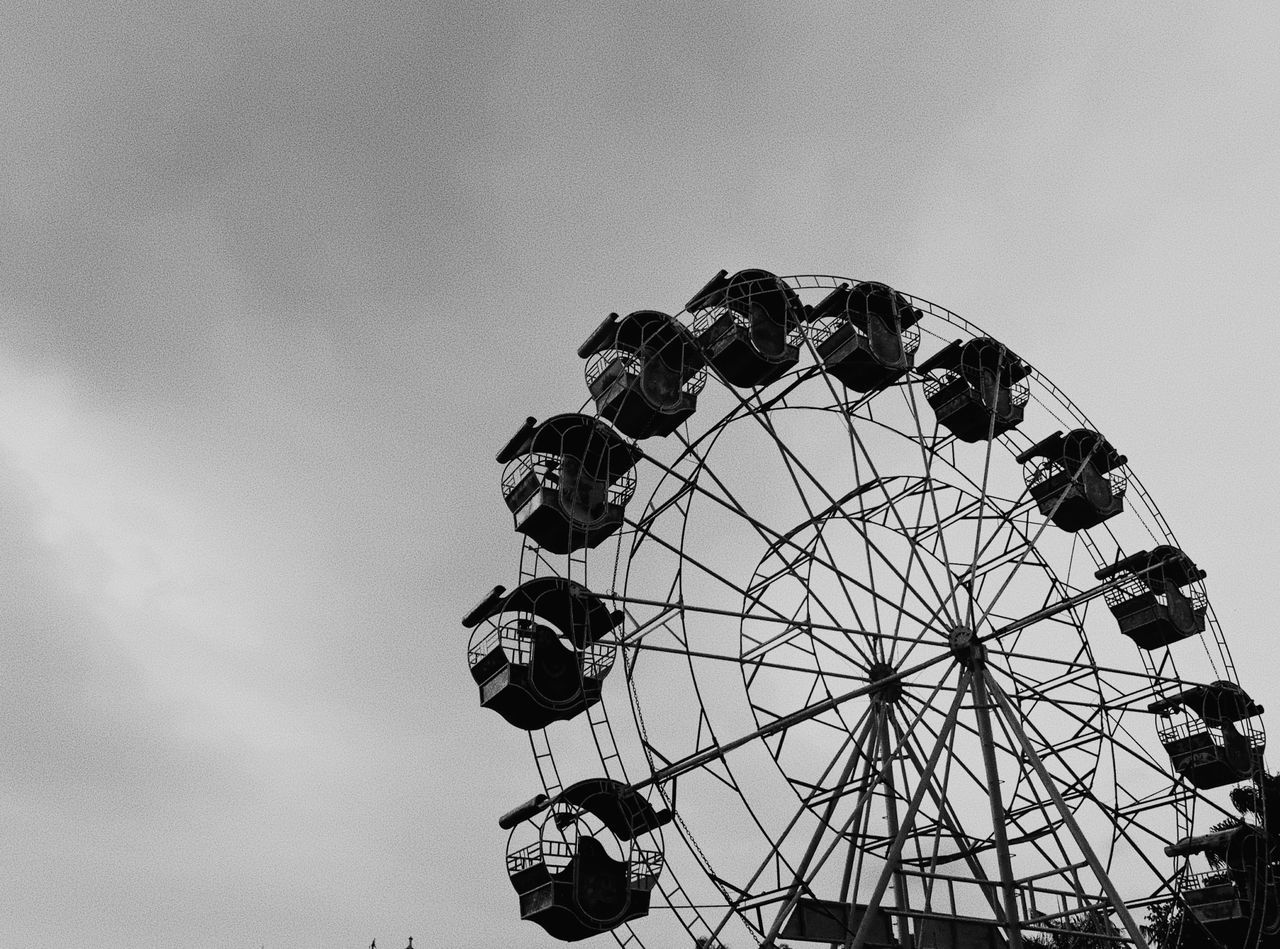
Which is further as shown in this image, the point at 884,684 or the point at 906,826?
the point at 884,684

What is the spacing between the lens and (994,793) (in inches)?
673

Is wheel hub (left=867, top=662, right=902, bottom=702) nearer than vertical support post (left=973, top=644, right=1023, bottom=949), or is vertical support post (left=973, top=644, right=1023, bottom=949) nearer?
vertical support post (left=973, top=644, right=1023, bottom=949)

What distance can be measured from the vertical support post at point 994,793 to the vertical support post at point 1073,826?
0.31 m

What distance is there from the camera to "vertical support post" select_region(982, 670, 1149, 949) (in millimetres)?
14867

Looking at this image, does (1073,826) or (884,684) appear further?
(884,684)

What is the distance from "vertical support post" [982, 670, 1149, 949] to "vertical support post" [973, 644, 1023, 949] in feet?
1.03

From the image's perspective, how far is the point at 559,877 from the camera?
16.1 m

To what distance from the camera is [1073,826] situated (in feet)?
52.9

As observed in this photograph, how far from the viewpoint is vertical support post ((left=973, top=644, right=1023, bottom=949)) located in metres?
16.3

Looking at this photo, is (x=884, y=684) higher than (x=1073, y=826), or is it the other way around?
(x=884, y=684)

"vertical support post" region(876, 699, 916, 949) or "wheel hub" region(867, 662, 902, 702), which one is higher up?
"wheel hub" region(867, 662, 902, 702)

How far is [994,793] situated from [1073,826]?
1.23 m

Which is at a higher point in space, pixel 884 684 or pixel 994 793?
pixel 884 684

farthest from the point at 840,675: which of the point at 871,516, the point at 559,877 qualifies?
the point at 559,877
